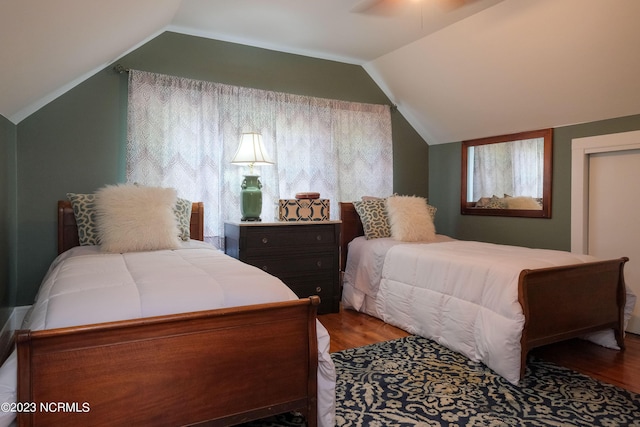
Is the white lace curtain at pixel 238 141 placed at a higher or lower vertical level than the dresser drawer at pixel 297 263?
higher

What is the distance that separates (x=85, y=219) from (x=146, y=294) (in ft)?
5.44

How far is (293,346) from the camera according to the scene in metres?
1.61

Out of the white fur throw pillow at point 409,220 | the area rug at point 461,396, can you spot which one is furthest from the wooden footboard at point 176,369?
the white fur throw pillow at point 409,220

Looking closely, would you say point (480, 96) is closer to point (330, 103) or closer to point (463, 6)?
point (463, 6)

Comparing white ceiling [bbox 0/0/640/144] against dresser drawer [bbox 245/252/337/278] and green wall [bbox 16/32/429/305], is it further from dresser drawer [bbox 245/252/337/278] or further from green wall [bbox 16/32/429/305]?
dresser drawer [bbox 245/252/337/278]

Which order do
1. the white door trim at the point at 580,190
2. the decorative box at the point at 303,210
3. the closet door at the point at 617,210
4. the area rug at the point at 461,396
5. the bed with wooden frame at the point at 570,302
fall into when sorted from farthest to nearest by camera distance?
1. the decorative box at the point at 303,210
2. the white door trim at the point at 580,190
3. the closet door at the point at 617,210
4. the bed with wooden frame at the point at 570,302
5. the area rug at the point at 461,396

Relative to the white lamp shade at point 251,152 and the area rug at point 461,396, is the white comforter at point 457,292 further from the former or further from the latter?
the white lamp shade at point 251,152

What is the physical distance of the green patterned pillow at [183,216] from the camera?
9.76ft

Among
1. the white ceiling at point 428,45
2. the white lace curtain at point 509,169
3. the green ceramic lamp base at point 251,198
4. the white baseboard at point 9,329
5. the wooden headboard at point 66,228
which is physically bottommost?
the white baseboard at point 9,329

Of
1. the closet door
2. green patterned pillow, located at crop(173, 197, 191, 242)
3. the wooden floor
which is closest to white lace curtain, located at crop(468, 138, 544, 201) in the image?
the closet door

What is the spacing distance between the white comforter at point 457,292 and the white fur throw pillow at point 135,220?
1717 millimetres

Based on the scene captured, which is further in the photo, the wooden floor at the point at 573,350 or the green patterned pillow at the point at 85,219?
the green patterned pillow at the point at 85,219

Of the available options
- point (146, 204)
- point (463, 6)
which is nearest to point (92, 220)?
point (146, 204)

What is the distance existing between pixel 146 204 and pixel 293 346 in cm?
159
